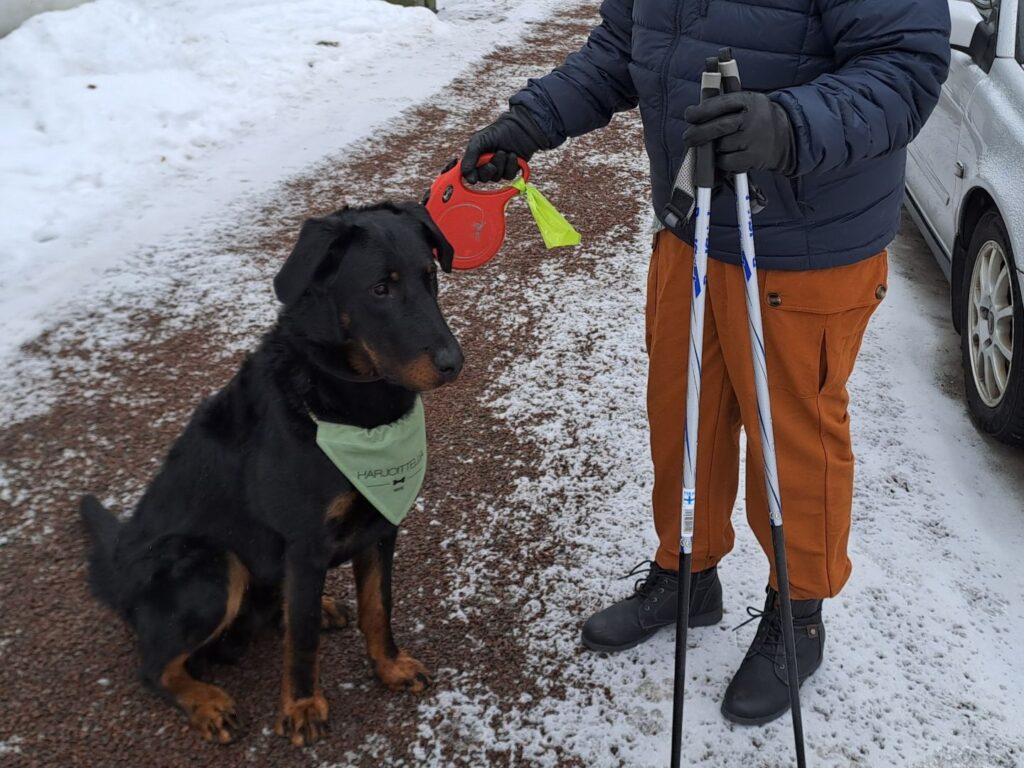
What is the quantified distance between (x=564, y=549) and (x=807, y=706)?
105cm

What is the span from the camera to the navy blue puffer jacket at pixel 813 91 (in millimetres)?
1915

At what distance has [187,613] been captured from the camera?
2.50 metres

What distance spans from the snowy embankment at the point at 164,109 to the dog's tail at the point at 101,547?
184 cm

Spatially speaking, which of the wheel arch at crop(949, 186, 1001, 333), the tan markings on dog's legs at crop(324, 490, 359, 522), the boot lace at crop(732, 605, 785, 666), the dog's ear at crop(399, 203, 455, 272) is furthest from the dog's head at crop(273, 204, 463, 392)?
the wheel arch at crop(949, 186, 1001, 333)

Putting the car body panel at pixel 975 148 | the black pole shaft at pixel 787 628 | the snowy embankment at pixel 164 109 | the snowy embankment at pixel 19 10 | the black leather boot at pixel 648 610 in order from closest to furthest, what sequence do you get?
the black pole shaft at pixel 787 628 < the black leather boot at pixel 648 610 < the car body panel at pixel 975 148 < the snowy embankment at pixel 164 109 < the snowy embankment at pixel 19 10

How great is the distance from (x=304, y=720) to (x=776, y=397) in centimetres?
169

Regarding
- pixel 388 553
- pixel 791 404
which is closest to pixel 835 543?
pixel 791 404

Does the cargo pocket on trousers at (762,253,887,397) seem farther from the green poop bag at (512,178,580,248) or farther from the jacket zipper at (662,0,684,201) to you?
the green poop bag at (512,178,580,248)

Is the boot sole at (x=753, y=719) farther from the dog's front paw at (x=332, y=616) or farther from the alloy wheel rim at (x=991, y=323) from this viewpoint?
the alloy wheel rim at (x=991, y=323)

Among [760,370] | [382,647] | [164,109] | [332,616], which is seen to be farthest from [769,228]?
[164,109]

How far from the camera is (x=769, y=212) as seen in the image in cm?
224

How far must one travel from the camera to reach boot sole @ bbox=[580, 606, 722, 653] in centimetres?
297

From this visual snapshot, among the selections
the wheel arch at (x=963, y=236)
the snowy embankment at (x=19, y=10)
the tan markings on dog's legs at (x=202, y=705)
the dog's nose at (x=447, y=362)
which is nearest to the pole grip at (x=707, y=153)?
the dog's nose at (x=447, y=362)

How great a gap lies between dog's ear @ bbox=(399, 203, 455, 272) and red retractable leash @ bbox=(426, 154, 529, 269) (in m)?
0.17
